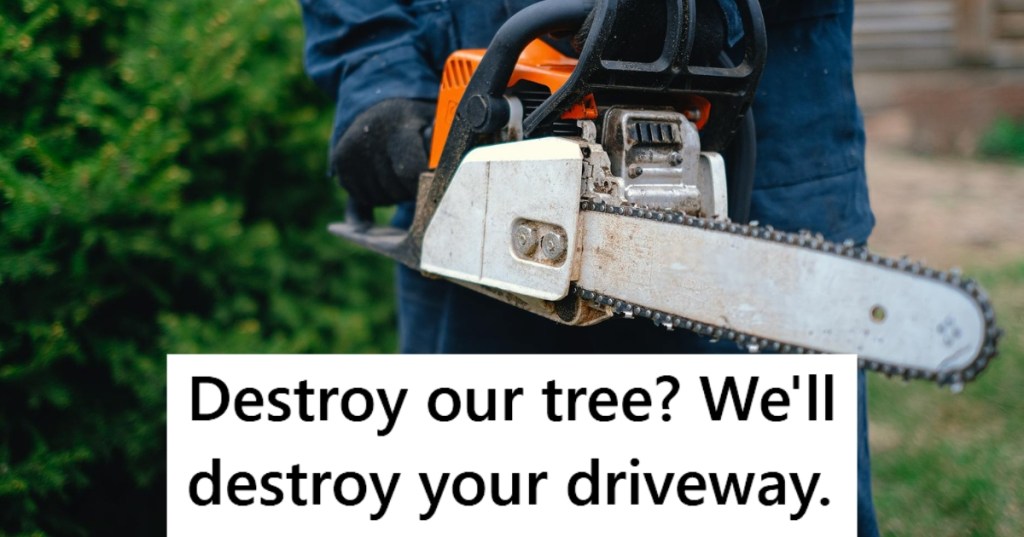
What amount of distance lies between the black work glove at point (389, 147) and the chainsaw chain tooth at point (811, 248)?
47 centimetres

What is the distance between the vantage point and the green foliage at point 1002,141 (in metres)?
7.75

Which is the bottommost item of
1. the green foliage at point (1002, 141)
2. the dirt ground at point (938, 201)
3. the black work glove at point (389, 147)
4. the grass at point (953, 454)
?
the grass at point (953, 454)

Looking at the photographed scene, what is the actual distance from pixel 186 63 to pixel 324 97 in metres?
0.65

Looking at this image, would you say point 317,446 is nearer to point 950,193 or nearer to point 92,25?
point 92,25

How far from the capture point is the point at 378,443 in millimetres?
1441

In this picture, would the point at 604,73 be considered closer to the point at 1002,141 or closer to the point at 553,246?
the point at 553,246

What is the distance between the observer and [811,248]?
1020 millimetres

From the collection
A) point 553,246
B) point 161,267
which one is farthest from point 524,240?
point 161,267

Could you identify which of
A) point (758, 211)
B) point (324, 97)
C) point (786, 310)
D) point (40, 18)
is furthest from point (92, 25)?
point (786, 310)

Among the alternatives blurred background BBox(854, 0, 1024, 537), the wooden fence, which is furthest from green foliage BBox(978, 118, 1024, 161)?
the wooden fence

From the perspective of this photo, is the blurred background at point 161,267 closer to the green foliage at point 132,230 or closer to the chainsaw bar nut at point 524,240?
the green foliage at point 132,230

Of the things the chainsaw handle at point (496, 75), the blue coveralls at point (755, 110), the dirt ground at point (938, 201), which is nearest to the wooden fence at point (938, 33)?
the dirt ground at point (938, 201)

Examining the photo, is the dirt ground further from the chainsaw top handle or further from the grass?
the chainsaw top handle

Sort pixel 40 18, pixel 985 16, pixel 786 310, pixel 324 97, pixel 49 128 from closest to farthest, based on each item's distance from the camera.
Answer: pixel 786 310 → pixel 40 18 → pixel 49 128 → pixel 324 97 → pixel 985 16
